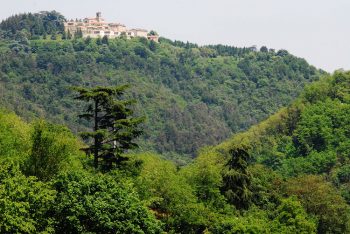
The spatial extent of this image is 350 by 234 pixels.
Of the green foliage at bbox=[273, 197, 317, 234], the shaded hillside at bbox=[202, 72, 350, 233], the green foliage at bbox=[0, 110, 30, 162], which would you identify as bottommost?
the shaded hillside at bbox=[202, 72, 350, 233]

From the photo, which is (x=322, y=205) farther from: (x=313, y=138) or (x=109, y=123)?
(x=313, y=138)

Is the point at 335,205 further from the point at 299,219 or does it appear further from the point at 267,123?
the point at 267,123

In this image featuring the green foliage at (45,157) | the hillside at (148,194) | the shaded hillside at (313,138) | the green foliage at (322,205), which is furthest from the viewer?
the shaded hillside at (313,138)

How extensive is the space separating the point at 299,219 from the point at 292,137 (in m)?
57.1

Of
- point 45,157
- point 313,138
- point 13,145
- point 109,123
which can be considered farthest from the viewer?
point 313,138

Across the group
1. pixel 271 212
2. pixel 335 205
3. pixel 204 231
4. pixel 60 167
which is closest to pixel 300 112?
pixel 335 205

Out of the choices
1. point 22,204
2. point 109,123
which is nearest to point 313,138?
point 109,123

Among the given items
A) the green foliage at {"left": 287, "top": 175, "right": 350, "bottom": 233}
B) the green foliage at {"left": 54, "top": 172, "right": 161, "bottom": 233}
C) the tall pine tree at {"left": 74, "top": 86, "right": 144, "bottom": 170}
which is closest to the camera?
the green foliage at {"left": 54, "top": 172, "right": 161, "bottom": 233}

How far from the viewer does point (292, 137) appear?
4166 inches

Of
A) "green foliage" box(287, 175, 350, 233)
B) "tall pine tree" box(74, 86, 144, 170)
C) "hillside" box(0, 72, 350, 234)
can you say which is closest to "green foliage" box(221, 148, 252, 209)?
"hillside" box(0, 72, 350, 234)

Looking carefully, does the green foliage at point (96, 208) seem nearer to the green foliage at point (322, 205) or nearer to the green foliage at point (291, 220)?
the green foliage at point (291, 220)

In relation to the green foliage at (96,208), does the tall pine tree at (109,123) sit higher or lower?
higher

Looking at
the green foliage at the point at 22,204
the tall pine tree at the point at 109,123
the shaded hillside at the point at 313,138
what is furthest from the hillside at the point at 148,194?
the shaded hillside at the point at 313,138

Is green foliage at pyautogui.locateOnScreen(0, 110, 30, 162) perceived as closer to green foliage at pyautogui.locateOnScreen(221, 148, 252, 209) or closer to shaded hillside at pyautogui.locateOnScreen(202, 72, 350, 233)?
green foliage at pyautogui.locateOnScreen(221, 148, 252, 209)
